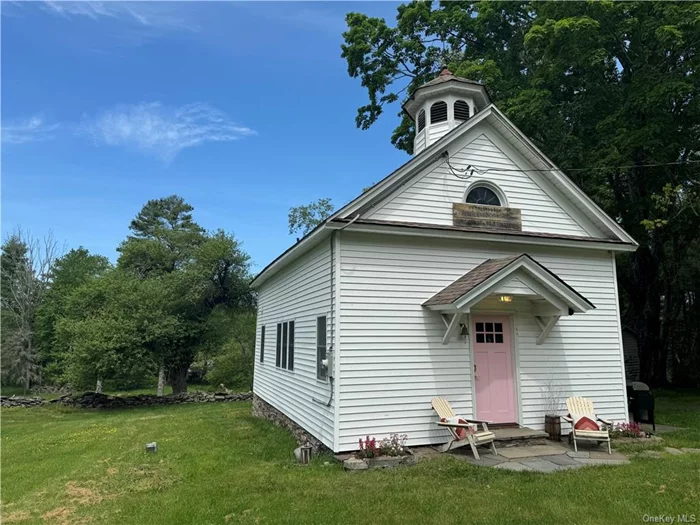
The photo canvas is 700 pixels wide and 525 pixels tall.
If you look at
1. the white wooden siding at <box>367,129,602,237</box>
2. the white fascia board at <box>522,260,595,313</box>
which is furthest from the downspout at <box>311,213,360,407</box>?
the white fascia board at <box>522,260,595,313</box>

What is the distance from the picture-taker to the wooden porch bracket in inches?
320

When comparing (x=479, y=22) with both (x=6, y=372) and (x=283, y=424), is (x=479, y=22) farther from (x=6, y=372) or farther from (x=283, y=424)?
(x=6, y=372)

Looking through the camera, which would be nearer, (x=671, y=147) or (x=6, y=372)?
(x=671, y=147)

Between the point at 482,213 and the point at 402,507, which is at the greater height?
the point at 482,213

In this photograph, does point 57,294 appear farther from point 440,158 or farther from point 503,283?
point 503,283

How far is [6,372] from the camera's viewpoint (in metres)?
31.2

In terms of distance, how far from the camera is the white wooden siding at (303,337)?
7887 millimetres

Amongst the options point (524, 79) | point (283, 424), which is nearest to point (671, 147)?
point (524, 79)

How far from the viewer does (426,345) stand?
Result: 779 centimetres

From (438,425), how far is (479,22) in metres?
16.6

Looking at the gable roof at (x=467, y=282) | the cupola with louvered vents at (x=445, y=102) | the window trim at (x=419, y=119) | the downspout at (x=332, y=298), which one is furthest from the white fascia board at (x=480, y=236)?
the window trim at (x=419, y=119)

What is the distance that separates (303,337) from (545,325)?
15.4 ft

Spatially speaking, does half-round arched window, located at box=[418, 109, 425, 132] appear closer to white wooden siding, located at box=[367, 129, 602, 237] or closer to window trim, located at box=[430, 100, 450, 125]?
window trim, located at box=[430, 100, 450, 125]

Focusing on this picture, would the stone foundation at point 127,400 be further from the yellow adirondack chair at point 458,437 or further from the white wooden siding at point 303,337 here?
the yellow adirondack chair at point 458,437
